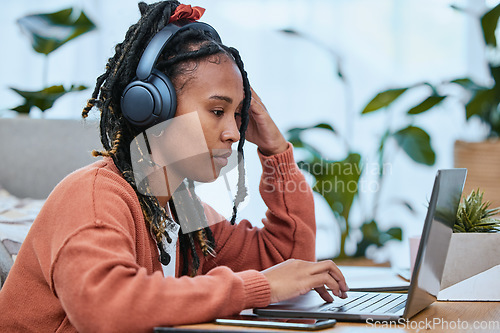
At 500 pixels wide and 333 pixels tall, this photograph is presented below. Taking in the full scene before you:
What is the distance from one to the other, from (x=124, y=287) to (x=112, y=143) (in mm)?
353

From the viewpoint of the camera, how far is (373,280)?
101 cm

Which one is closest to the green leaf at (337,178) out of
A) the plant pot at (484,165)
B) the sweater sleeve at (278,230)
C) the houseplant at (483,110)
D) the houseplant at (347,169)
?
the houseplant at (347,169)

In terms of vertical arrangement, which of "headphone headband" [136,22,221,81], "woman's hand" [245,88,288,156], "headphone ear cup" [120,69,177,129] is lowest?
"woman's hand" [245,88,288,156]

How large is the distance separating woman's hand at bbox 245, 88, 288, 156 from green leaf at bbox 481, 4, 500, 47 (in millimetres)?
1383

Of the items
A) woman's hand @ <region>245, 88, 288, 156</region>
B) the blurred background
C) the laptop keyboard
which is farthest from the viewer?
the blurred background

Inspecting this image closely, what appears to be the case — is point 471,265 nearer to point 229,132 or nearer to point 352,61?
point 229,132

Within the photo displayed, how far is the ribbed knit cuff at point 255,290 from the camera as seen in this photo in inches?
26.6

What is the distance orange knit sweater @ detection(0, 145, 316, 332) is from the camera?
0.60 metres

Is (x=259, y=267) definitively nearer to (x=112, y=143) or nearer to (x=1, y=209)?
(x=112, y=143)

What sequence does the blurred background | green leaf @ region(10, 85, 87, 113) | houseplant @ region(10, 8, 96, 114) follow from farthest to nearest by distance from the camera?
the blurred background → houseplant @ region(10, 8, 96, 114) → green leaf @ region(10, 85, 87, 113)

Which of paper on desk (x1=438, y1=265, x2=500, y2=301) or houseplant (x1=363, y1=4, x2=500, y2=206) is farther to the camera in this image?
houseplant (x1=363, y1=4, x2=500, y2=206)

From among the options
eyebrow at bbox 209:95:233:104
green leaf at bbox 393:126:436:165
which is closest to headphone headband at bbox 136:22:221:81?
eyebrow at bbox 209:95:233:104

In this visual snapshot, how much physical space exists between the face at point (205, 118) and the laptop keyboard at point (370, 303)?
1.04 feet

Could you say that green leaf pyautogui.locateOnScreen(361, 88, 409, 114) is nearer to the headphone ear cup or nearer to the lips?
the lips
